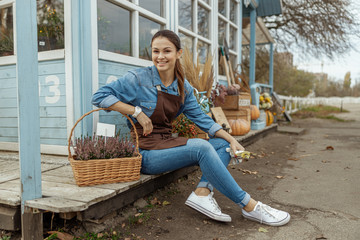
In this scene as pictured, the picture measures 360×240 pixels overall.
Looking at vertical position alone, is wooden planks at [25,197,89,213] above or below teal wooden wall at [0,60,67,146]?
below

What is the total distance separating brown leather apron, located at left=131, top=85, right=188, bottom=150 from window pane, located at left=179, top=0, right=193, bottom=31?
251 centimetres

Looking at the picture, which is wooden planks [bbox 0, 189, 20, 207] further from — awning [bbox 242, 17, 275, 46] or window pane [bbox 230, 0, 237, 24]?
awning [bbox 242, 17, 275, 46]

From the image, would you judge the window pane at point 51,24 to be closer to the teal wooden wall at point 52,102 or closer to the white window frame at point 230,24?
the teal wooden wall at point 52,102

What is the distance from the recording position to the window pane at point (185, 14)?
15.0ft

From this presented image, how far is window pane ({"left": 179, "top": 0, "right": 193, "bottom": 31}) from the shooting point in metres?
4.58

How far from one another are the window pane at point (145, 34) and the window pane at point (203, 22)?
1.73 m

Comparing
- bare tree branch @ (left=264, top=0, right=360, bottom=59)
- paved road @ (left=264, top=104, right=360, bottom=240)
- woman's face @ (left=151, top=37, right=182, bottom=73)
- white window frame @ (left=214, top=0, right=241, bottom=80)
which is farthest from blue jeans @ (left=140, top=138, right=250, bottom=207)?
bare tree branch @ (left=264, top=0, right=360, bottom=59)

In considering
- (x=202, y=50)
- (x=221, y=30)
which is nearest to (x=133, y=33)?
(x=202, y=50)

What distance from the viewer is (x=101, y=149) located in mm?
2031

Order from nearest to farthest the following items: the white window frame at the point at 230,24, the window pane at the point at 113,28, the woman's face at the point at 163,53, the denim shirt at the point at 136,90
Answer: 1. the denim shirt at the point at 136,90
2. the woman's face at the point at 163,53
3. the window pane at the point at 113,28
4. the white window frame at the point at 230,24

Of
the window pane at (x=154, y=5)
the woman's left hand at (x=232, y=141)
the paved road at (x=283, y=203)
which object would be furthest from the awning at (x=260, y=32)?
the woman's left hand at (x=232, y=141)

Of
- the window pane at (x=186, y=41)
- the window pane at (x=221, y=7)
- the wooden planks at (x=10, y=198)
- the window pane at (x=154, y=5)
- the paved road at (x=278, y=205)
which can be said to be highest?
the window pane at (x=221, y=7)

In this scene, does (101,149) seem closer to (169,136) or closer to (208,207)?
(169,136)

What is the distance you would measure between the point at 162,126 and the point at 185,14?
291 cm
